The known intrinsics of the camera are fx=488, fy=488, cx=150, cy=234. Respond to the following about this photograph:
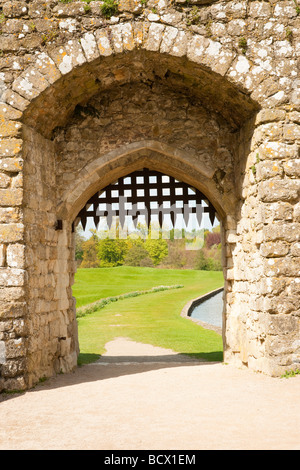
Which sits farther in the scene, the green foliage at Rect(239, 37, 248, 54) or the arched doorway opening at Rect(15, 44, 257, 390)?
the arched doorway opening at Rect(15, 44, 257, 390)

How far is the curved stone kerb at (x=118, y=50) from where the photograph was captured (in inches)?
196

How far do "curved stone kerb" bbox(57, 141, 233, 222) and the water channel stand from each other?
8112 millimetres

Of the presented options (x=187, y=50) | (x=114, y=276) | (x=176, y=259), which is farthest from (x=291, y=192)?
(x=176, y=259)

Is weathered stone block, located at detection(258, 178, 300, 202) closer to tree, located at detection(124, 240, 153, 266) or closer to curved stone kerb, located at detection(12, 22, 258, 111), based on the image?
curved stone kerb, located at detection(12, 22, 258, 111)

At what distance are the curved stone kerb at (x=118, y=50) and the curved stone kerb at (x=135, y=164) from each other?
49.4 inches

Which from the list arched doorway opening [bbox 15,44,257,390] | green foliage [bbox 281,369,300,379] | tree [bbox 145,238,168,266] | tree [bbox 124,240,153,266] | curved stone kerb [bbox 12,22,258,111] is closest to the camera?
green foliage [bbox 281,369,300,379]

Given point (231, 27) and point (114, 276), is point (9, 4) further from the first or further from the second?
point (114, 276)

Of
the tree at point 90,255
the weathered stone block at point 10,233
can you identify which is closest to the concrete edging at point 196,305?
the weathered stone block at point 10,233

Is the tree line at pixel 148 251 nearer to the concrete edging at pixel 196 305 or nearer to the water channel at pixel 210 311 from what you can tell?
the concrete edging at pixel 196 305

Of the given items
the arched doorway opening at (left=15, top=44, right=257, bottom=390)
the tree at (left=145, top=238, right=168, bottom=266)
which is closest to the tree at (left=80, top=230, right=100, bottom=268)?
the tree at (left=145, top=238, right=168, bottom=266)

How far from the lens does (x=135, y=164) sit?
635cm

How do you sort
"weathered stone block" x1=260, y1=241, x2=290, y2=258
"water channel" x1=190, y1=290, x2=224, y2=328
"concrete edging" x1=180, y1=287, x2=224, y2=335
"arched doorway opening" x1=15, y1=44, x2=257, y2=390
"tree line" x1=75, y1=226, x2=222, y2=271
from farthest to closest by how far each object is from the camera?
"tree line" x1=75, y1=226, x2=222, y2=271
"water channel" x1=190, y1=290, x2=224, y2=328
"concrete edging" x1=180, y1=287, x2=224, y2=335
"arched doorway opening" x1=15, y1=44, x2=257, y2=390
"weathered stone block" x1=260, y1=241, x2=290, y2=258

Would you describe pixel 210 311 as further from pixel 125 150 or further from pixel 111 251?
pixel 111 251

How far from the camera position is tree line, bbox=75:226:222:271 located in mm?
37594
